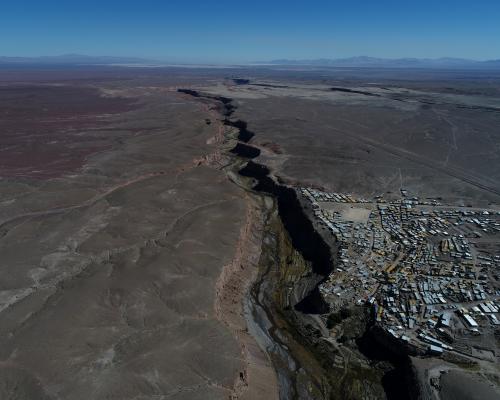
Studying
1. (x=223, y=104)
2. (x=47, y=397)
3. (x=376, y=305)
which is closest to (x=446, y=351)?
(x=376, y=305)

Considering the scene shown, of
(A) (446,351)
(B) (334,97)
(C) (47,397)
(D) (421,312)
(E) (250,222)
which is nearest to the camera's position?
(C) (47,397)

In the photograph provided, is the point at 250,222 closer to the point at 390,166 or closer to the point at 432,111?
the point at 390,166

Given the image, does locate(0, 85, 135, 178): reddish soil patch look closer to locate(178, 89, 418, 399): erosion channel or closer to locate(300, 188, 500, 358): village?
locate(178, 89, 418, 399): erosion channel

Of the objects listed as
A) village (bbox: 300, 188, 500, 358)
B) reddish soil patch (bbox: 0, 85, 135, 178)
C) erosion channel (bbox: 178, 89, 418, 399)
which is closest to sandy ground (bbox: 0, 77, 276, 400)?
erosion channel (bbox: 178, 89, 418, 399)

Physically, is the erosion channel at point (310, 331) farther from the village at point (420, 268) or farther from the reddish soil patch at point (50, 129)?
the reddish soil patch at point (50, 129)

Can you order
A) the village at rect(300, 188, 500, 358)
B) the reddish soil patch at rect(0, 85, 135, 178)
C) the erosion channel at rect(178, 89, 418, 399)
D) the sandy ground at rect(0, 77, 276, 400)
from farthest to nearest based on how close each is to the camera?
the reddish soil patch at rect(0, 85, 135, 178)
the village at rect(300, 188, 500, 358)
the erosion channel at rect(178, 89, 418, 399)
the sandy ground at rect(0, 77, 276, 400)
